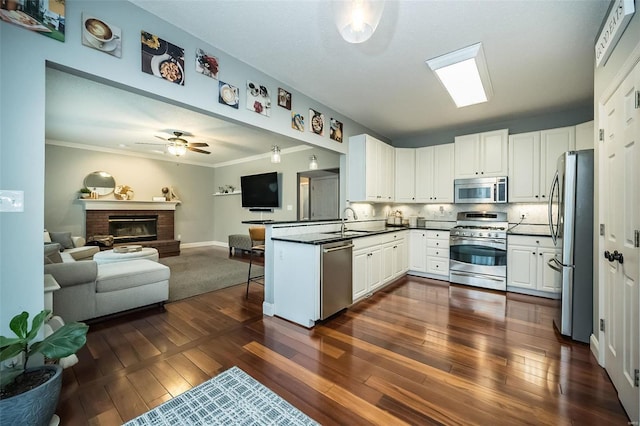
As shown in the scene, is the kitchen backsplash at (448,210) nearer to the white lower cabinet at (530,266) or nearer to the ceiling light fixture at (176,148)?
the white lower cabinet at (530,266)

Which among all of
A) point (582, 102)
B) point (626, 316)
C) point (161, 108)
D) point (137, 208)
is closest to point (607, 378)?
point (626, 316)

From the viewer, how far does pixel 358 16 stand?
4.46 ft

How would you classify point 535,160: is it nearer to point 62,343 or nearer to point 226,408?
point 226,408

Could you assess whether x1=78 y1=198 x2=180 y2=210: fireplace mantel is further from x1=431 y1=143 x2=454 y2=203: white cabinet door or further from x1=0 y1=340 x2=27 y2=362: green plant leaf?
x1=431 y1=143 x2=454 y2=203: white cabinet door

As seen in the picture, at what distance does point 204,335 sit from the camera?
2520 millimetres

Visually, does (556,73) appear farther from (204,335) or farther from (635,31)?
(204,335)

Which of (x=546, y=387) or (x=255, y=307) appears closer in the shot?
(x=546, y=387)

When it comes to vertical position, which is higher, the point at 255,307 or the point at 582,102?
the point at 582,102

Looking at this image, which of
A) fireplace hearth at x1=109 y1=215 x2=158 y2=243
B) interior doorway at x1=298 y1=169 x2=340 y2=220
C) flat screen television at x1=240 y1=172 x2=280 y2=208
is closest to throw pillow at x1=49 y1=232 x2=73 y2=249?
fireplace hearth at x1=109 y1=215 x2=158 y2=243

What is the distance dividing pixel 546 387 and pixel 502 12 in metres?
2.74

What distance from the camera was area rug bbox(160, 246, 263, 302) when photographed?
12.9 ft

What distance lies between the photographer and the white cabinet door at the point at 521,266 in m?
3.69

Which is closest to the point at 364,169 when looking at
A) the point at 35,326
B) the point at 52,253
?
the point at 35,326

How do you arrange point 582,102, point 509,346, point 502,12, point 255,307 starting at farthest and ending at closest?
point 582,102 < point 255,307 < point 509,346 < point 502,12
